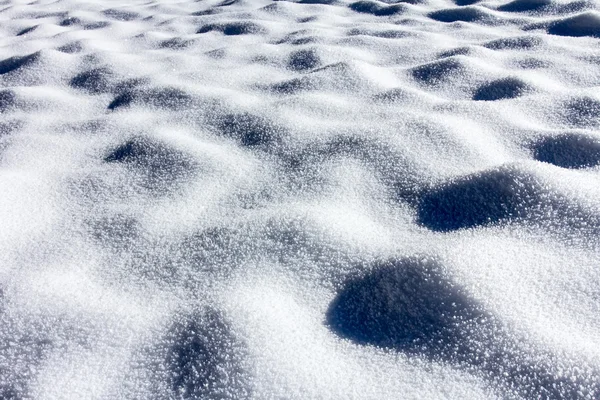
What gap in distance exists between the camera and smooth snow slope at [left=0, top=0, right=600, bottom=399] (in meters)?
0.57

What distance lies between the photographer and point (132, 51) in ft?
5.49

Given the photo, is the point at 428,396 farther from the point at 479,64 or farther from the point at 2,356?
the point at 479,64

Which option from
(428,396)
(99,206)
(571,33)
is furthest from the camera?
(571,33)

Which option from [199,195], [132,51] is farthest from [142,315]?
[132,51]

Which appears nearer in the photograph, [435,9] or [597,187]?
[597,187]

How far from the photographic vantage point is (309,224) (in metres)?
0.76

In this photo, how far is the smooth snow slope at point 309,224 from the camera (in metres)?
0.57

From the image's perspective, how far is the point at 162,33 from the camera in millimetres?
1843

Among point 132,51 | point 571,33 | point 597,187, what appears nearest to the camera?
point 597,187

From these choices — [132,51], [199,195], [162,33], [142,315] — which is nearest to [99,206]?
[199,195]

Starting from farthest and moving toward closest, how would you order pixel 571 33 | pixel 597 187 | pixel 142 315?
pixel 571 33
pixel 597 187
pixel 142 315

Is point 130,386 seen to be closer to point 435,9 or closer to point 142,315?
point 142,315

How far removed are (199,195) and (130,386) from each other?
0.39m

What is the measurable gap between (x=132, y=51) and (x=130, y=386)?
53.5 inches
